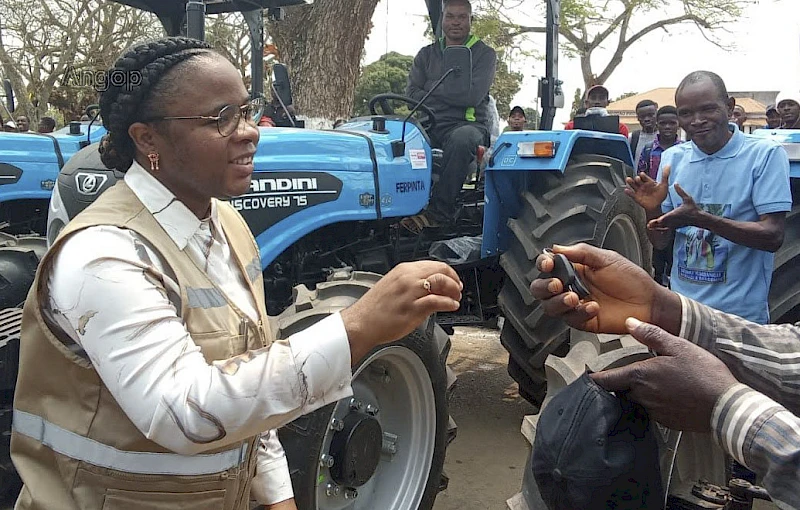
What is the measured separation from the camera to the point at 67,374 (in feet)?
4.52

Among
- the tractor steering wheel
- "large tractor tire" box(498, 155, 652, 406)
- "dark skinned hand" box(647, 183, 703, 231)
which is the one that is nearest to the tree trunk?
the tractor steering wheel

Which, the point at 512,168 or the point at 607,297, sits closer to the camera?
the point at 607,297

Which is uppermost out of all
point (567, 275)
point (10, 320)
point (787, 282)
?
point (567, 275)

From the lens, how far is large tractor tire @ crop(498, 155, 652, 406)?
4008 millimetres

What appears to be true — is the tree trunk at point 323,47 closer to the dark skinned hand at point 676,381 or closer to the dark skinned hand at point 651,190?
the dark skinned hand at point 651,190

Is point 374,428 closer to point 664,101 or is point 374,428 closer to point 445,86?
point 445,86

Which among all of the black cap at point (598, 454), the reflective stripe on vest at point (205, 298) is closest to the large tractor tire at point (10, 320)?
the reflective stripe on vest at point (205, 298)

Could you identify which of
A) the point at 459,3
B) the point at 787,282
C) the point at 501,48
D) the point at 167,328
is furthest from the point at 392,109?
the point at 501,48

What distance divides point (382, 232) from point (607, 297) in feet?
7.12

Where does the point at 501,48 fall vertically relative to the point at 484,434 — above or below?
above

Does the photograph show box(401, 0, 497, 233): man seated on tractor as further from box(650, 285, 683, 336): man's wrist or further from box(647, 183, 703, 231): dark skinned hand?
box(650, 285, 683, 336): man's wrist

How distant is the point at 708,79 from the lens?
10.2 ft

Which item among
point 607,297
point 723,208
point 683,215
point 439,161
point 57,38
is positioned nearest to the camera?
point 607,297

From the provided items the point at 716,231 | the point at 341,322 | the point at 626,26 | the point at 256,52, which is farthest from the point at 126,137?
the point at 626,26
